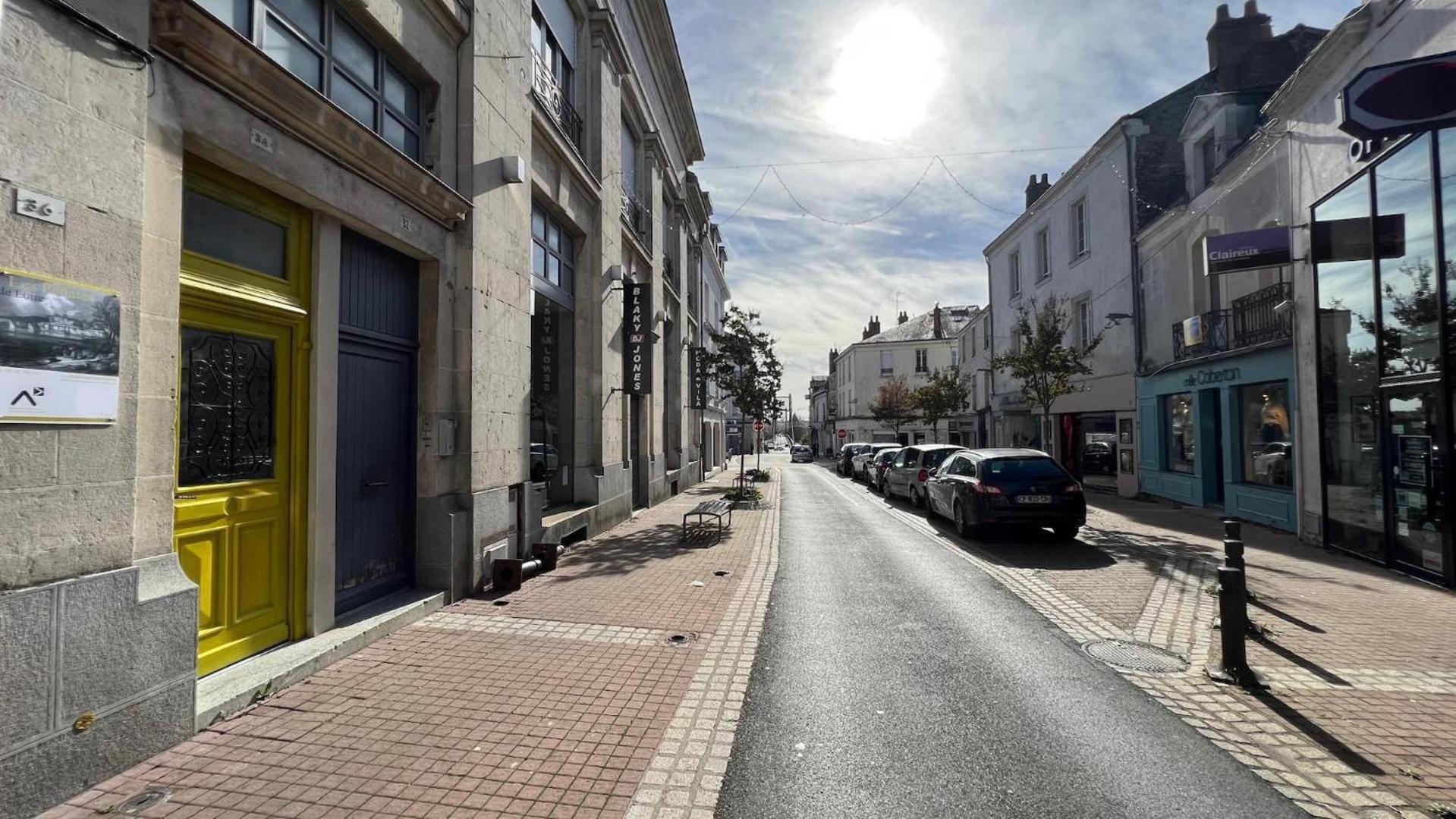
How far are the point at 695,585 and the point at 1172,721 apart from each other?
4628mm

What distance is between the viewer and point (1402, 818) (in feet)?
9.84

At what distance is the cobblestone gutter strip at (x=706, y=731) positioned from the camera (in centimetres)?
312

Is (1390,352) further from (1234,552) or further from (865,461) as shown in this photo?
(865,461)

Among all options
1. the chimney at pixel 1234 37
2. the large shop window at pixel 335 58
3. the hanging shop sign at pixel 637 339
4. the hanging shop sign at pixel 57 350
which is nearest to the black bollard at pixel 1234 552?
the hanging shop sign at pixel 57 350

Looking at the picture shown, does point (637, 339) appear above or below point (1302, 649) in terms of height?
above

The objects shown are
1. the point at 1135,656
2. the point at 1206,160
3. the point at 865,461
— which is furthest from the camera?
the point at 865,461

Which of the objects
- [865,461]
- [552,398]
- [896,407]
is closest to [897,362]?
[896,407]

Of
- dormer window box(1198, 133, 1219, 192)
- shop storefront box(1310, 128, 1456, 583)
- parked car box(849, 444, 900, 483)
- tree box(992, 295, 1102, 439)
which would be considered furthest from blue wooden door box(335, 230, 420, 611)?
parked car box(849, 444, 900, 483)

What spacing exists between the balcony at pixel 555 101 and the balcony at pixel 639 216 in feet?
9.47

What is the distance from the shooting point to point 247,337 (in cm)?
457

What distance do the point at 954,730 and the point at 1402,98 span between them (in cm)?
869

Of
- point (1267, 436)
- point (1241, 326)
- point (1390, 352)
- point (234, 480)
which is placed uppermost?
point (1241, 326)

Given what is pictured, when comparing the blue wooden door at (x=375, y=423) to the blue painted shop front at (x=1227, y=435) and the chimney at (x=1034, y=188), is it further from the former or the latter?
the chimney at (x=1034, y=188)

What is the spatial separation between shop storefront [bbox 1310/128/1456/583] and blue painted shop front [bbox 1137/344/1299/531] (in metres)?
1.74
